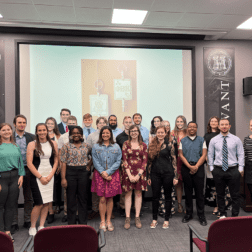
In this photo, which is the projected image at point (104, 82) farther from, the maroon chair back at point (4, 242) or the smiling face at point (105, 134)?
the maroon chair back at point (4, 242)

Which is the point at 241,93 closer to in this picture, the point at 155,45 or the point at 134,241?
the point at 155,45

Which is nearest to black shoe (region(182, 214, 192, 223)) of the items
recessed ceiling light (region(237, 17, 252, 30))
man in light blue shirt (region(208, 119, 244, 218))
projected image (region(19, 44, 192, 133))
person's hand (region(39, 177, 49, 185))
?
man in light blue shirt (region(208, 119, 244, 218))

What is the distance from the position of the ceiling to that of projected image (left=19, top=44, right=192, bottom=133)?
48 cm

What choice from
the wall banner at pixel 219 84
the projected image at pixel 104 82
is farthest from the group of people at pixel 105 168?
the wall banner at pixel 219 84

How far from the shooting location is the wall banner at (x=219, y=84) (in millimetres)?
4895

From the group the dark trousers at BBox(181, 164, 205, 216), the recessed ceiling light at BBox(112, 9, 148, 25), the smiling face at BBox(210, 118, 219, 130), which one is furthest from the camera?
the smiling face at BBox(210, 118, 219, 130)

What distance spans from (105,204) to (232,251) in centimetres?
207

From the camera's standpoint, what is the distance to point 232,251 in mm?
1607

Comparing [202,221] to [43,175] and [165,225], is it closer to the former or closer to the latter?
[165,225]

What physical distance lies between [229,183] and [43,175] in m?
2.83

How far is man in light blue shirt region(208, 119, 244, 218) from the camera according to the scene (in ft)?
11.3

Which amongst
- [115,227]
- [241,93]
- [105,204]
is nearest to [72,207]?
[105,204]

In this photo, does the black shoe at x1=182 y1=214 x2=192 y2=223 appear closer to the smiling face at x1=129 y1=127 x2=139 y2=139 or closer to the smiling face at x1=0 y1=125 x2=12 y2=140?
the smiling face at x1=129 y1=127 x2=139 y2=139

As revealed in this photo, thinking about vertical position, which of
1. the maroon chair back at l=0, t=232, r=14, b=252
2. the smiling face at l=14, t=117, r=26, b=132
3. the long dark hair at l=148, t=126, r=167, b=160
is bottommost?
the maroon chair back at l=0, t=232, r=14, b=252
